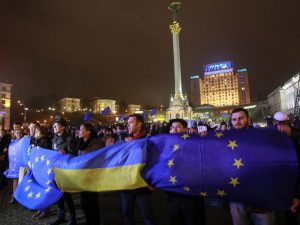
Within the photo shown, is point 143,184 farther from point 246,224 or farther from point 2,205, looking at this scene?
point 2,205

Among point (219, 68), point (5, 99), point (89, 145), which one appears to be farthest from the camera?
point (219, 68)

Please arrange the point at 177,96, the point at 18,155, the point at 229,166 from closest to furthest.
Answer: the point at 229,166, the point at 18,155, the point at 177,96

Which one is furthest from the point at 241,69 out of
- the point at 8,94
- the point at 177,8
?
the point at 8,94

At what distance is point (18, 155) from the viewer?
779 centimetres

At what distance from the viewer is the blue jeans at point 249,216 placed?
3543 mm

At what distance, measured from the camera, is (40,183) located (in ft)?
19.2

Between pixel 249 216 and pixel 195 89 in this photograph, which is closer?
pixel 249 216

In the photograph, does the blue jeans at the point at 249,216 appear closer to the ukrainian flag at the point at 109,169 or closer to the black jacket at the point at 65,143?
the ukrainian flag at the point at 109,169

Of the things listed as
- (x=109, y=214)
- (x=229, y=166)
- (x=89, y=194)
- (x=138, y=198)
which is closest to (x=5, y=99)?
(x=109, y=214)

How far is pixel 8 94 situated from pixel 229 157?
91.8 meters

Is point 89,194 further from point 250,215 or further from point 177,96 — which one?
point 177,96

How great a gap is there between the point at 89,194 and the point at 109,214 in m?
1.89

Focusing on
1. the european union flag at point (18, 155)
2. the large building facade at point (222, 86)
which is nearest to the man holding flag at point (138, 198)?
the european union flag at point (18, 155)

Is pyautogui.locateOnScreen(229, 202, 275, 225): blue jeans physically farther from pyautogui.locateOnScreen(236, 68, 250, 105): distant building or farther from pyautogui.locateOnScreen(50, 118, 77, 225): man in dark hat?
pyautogui.locateOnScreen(236, 68, 250, 105): distant building
